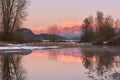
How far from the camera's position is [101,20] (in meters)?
130

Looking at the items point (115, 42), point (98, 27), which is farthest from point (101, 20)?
point (115, 42)

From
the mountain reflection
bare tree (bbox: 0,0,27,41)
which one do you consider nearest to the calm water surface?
the mountain reflection

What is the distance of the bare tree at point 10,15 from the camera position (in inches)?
2758

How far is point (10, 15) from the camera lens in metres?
71.6

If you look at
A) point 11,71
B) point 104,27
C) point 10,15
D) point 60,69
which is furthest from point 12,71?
point 104,27

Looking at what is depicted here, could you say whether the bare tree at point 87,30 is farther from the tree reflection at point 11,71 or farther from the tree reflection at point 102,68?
the tree reflection at point 11,71

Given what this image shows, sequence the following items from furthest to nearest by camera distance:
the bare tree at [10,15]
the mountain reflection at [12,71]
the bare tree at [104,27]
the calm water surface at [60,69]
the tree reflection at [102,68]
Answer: the bare tree at [104,27] < the bare tree at [10,15] < the calm water surface at [60,69] < the mountain reflection at [12,71] < the tree reflection at [102,68]

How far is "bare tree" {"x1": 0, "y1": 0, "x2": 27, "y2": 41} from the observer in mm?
70062

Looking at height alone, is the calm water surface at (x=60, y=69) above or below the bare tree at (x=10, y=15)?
below

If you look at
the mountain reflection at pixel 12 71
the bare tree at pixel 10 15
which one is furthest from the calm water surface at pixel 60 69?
the bare tree at pixel 10 15

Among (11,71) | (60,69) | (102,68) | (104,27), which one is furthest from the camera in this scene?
(104,27)

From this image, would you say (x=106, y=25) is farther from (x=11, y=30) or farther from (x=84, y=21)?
(x=11, y=30)

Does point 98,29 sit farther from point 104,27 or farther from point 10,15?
point 10,15

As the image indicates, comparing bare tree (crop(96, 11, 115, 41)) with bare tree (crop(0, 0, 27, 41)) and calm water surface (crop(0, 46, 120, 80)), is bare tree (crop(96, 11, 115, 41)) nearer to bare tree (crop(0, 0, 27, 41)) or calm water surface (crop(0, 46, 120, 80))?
bare tree (crop(0, 0, 27, 41))
